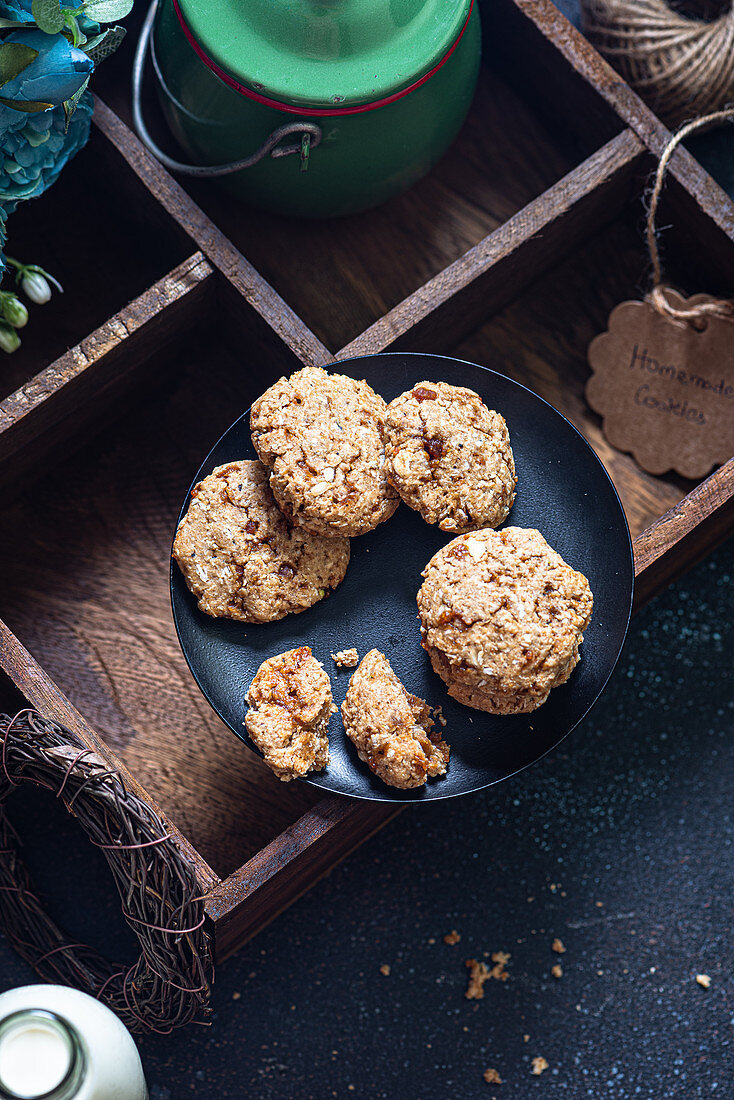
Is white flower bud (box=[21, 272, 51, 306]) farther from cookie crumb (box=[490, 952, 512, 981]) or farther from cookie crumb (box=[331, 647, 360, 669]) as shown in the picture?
cookie crumb (box=[490, 952, 512, 981])

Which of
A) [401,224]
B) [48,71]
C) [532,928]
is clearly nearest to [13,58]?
[48,71]

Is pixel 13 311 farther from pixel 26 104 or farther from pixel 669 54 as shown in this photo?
pixel 669 54

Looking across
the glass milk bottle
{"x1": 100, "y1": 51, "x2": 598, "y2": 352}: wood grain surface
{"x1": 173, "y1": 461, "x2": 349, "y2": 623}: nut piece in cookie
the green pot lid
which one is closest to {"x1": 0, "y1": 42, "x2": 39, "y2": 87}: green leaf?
the green pot lid

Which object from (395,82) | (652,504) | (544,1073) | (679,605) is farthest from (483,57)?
(544,1073)

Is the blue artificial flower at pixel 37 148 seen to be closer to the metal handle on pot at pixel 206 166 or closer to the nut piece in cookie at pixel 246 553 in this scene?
the metal handle on pot at pixel 206 166

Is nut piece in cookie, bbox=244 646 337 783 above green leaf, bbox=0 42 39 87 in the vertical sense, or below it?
below

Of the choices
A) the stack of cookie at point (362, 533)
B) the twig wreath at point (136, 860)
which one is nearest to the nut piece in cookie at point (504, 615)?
the stack of cookie at point (362, 533)
